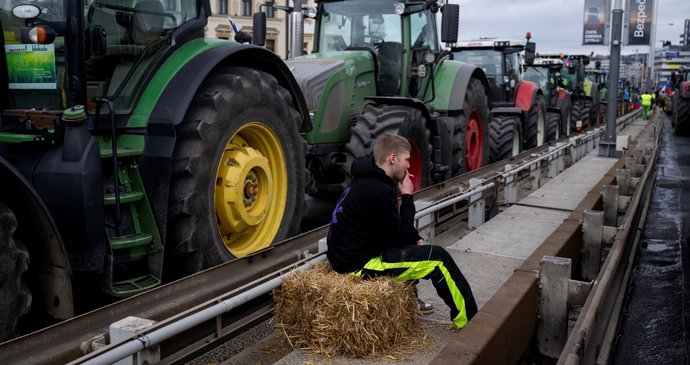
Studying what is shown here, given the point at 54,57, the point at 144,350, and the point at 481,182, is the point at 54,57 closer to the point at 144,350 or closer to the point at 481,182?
the point at 144,350

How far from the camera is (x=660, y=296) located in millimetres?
6922

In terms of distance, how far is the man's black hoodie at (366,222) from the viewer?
417 cm

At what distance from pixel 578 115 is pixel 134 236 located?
23.6 m

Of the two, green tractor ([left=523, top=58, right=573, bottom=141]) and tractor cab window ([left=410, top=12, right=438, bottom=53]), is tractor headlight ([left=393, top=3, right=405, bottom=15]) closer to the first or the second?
tractor cab window ([left=410, top=12, right=438, bottom=53])

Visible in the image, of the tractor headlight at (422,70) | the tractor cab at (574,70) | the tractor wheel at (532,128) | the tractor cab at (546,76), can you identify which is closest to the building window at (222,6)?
the tractor cab at (574,70)

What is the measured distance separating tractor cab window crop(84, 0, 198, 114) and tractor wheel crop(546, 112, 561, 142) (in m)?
15.7

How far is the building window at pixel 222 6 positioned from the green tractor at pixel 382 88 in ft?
167

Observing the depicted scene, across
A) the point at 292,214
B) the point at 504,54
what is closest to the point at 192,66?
the point at 292,214

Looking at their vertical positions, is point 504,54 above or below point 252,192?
above

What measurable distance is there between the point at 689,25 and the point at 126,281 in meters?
74.0

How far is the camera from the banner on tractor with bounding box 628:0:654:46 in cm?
2874

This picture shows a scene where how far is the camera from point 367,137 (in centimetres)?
774

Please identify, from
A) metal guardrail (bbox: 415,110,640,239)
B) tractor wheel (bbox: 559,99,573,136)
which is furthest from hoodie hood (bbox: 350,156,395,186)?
tractor wheel (bbox: 559,99,573,136)

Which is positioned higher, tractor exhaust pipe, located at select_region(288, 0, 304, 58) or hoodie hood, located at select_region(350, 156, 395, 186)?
tractor exhaust pipe, located at select_region(288, 0, 304, 58)
